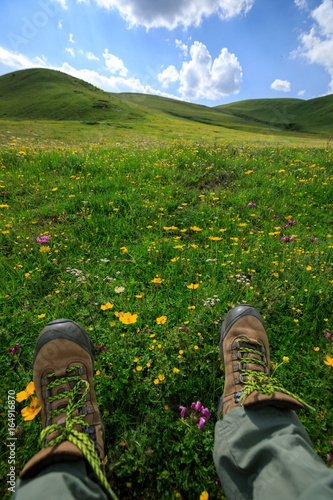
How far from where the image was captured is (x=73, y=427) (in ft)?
5.59

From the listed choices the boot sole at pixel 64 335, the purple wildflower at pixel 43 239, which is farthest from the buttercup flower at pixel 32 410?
the purple wildflower at pixel 43 239

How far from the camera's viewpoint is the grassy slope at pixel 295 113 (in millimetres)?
134238

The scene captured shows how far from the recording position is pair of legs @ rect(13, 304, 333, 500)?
1.29 meters

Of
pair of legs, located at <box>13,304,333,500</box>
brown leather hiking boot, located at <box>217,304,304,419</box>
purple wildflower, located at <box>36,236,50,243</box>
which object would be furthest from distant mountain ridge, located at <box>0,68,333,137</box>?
pair of legs, located at <box>13,304,333,500</box>

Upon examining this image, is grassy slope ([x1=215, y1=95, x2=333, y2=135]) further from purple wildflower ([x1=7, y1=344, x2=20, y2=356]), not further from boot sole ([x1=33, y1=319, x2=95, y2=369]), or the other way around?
purple wildflower ([x1=7, y1=344, x2=20, y2=356])

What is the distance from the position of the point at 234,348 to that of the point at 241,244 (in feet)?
6.26

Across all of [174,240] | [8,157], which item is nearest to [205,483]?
[174,240]

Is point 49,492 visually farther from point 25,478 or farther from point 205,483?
point 205,483

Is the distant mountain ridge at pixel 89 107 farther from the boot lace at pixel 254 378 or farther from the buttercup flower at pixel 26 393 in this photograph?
the buttercup flower at pixel 26 393

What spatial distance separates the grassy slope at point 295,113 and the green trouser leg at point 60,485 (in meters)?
149

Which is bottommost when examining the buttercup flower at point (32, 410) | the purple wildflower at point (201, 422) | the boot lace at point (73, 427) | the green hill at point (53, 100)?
the purple wildflower at point (201, 422)

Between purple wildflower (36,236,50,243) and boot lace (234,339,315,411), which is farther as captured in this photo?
purple wildflower (36,236,50,243)

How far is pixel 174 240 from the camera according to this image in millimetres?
3842

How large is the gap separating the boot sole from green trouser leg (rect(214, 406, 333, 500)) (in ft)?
4.32
